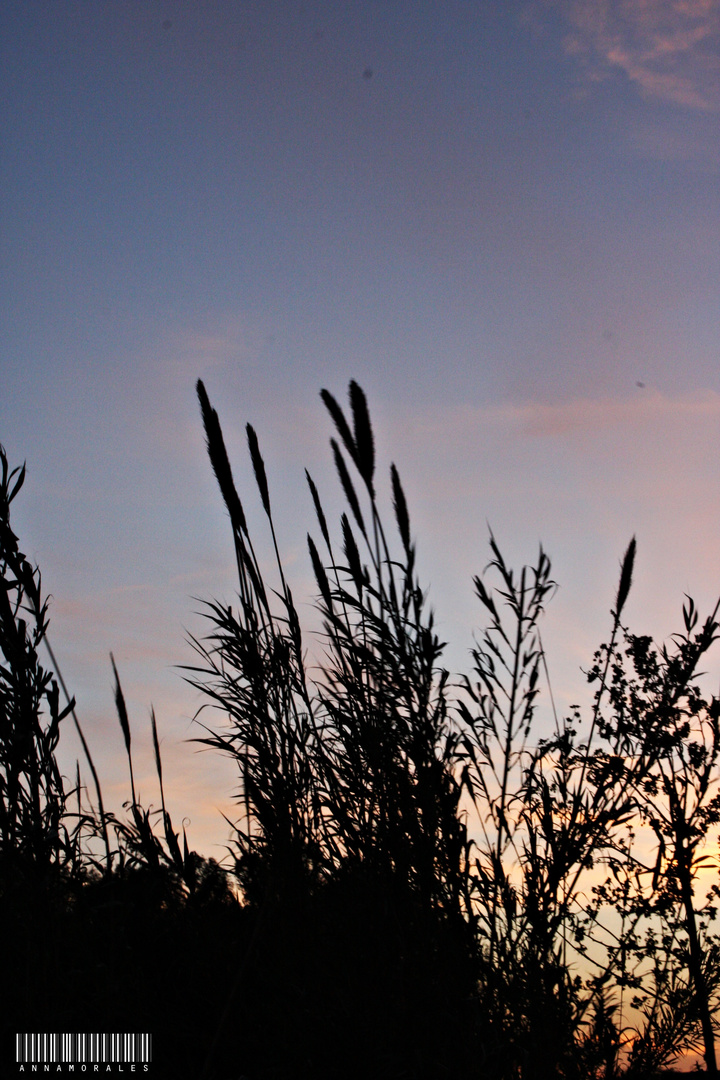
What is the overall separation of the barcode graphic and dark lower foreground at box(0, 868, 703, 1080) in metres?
0.04

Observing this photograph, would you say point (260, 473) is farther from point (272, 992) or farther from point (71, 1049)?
point (71, 1049)

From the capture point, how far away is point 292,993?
256 centimetres

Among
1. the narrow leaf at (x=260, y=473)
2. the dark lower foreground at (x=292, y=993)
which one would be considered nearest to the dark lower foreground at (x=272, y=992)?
the dark lower foreground at (x=292, y=993)

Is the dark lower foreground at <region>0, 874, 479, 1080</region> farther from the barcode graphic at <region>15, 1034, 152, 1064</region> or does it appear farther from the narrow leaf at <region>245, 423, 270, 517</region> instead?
the narrow leaf at <region>245, 423, 270, 517</region>

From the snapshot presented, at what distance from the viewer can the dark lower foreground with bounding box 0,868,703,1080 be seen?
7.68 ft

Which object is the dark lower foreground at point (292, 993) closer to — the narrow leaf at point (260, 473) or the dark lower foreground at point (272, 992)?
the dark lower foreground at point (272, 992)

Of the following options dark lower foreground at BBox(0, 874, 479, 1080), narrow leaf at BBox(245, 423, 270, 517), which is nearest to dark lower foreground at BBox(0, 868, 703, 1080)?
dark lower foreground at BBox(0, 874, 479, 1080)

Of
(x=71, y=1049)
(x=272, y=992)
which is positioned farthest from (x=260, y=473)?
(x=71, y=1049)

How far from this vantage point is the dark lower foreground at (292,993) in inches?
92.2

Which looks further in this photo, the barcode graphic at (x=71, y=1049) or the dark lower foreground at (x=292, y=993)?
the dark lower foreground at (x=292, y=993)

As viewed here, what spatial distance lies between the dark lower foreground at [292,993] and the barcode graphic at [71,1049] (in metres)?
0.04

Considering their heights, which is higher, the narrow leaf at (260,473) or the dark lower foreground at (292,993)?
the narrow leaf at (260,473)

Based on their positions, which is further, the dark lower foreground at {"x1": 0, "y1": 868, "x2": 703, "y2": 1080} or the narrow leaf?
the narrow leaf

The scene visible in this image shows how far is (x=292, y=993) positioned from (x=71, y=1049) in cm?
66
